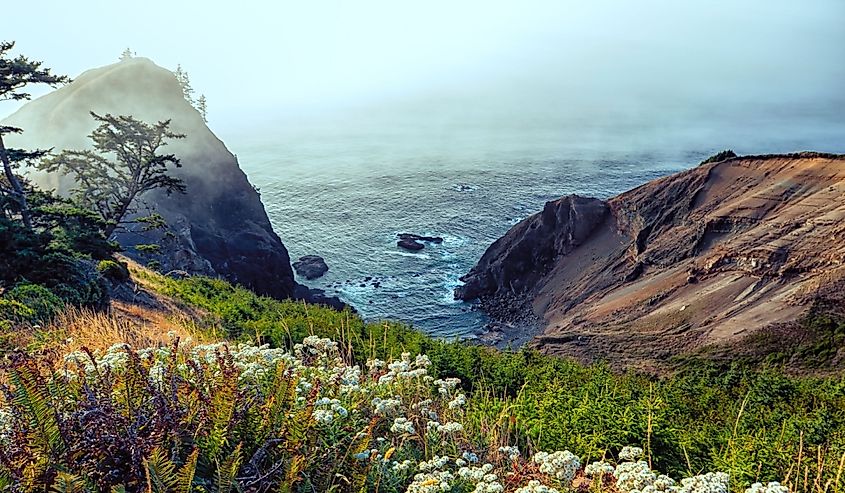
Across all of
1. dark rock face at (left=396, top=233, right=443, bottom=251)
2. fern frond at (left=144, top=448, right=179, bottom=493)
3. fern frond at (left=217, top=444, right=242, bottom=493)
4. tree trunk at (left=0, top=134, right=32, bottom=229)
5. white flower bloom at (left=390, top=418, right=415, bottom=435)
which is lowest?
dark rock face at (left=396, top=233, right=443, bottom=251)

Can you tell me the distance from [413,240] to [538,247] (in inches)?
641

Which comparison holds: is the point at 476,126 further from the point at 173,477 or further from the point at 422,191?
the point at 173,477

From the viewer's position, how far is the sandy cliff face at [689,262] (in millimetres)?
24875

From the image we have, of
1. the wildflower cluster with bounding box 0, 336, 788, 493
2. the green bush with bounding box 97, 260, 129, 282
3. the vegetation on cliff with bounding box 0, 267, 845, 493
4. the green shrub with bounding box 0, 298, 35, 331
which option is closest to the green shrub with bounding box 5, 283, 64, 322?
the green shrub with bounding box 0, 298, 35, 331

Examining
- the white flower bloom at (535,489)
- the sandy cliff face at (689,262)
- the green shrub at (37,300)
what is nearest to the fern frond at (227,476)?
the white flower bloom at (535,489)

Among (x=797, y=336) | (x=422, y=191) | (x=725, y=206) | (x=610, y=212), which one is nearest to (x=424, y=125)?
(x=422, y=191)

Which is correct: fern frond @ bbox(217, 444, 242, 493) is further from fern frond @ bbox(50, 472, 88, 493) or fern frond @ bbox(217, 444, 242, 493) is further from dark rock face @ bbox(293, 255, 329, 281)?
dark rock face @ bbox(293, 255, 329, 281)

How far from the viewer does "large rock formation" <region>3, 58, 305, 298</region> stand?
41.9 meters

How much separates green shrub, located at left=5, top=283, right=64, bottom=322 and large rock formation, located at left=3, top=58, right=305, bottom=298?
25.6 meters

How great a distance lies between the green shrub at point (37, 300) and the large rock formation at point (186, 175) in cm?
2558

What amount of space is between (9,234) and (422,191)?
66296 mm

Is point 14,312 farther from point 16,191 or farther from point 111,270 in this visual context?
point 16,191

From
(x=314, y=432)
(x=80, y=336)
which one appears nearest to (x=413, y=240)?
(x=80, y=336)

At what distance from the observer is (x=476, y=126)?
141250mm
